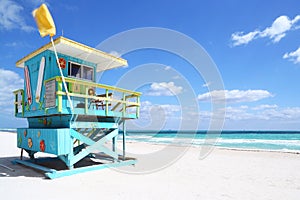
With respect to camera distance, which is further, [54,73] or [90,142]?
[54,73]

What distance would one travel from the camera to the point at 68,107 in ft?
20.7

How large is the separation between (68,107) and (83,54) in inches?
93.1

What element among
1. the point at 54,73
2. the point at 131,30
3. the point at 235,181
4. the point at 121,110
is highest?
the point at 131,30

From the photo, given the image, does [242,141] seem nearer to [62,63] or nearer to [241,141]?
[241,141]

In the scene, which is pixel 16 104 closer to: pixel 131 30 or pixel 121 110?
pixel 121 110

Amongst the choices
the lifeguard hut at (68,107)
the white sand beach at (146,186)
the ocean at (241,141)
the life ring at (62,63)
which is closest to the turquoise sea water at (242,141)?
the ocean at (241,141)

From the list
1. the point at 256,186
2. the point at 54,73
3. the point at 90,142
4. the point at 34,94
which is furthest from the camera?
the point at 34,94

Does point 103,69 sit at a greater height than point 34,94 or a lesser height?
greater

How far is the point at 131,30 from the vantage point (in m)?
10.6

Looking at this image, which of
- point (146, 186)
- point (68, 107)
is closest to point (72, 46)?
point (68, 107)

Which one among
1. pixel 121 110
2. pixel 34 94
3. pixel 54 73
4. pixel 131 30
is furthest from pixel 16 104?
pixel 131 30

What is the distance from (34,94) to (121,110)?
3.33m

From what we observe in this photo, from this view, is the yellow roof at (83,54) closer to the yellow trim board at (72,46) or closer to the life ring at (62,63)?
the yellow trim board at (72,46)

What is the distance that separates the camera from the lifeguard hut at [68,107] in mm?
6191
